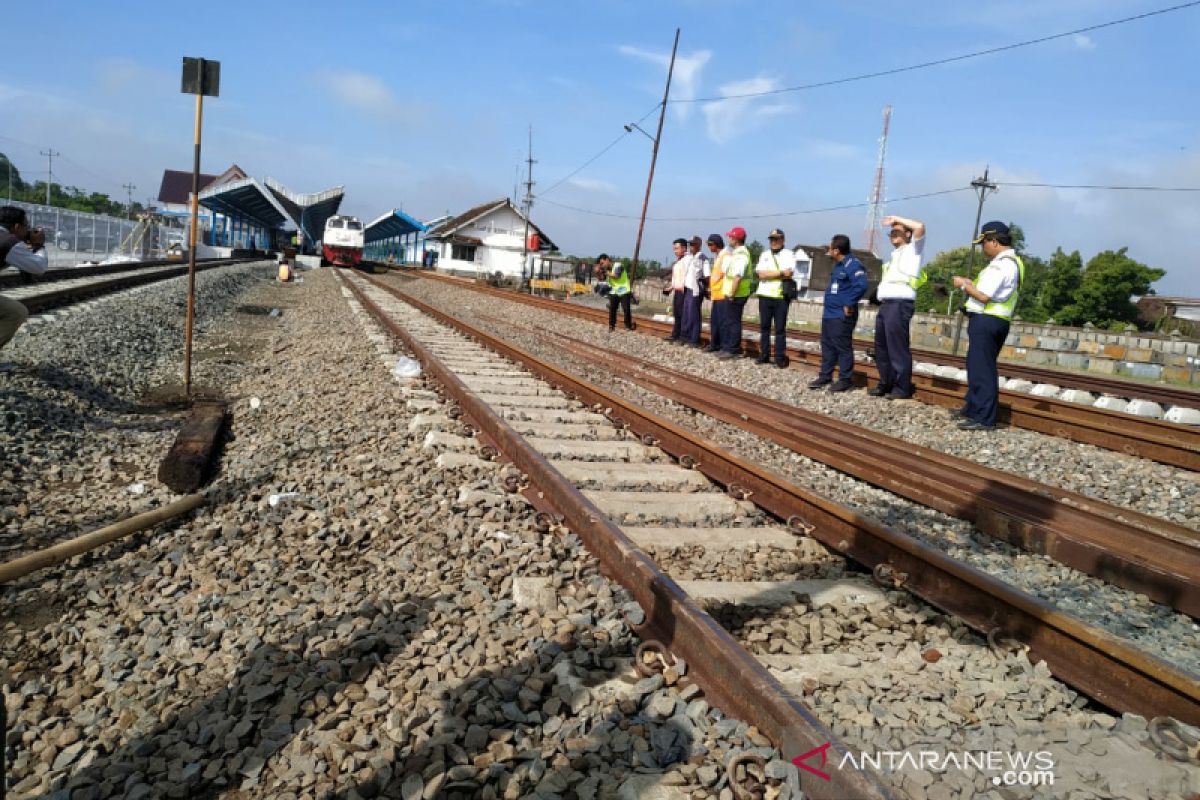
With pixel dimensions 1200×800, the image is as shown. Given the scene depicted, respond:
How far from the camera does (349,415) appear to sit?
6.49 metres

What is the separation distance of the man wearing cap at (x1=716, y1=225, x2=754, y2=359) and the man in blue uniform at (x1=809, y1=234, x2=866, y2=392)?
2431mm

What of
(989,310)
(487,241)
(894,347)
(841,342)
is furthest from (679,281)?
(487,241)

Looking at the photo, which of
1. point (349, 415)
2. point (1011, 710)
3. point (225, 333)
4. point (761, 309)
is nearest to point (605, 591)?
point (1011, 710)

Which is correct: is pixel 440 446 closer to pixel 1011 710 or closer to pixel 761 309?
pixel 1011 710

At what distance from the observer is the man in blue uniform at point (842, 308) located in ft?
30.1

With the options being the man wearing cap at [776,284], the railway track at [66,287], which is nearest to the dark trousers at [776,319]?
the man wearing cap at [776,284]

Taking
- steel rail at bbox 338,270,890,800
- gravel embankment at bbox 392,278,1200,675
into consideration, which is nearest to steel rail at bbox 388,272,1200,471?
gravel embankment at bbox 392,278,1200,675

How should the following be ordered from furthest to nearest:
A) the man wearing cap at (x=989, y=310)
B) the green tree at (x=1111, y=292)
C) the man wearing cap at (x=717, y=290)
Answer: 1. the green tree at (x=1111, y=292)
2. the man wearing cap at (x=717, y=290)
3. the man wearing cap at (x=989, y=310)

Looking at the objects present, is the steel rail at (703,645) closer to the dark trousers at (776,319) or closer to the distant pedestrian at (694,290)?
the dark trousers at (776,319)

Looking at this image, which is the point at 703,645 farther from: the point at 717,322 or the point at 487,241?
the point at 487,241

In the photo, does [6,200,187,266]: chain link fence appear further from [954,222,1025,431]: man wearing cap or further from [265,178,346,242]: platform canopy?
[954,222,1025,431]: man wearing cap

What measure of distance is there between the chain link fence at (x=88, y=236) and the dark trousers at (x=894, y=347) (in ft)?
78.0

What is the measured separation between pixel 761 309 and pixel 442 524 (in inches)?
316

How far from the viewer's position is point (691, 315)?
45.6 feet
